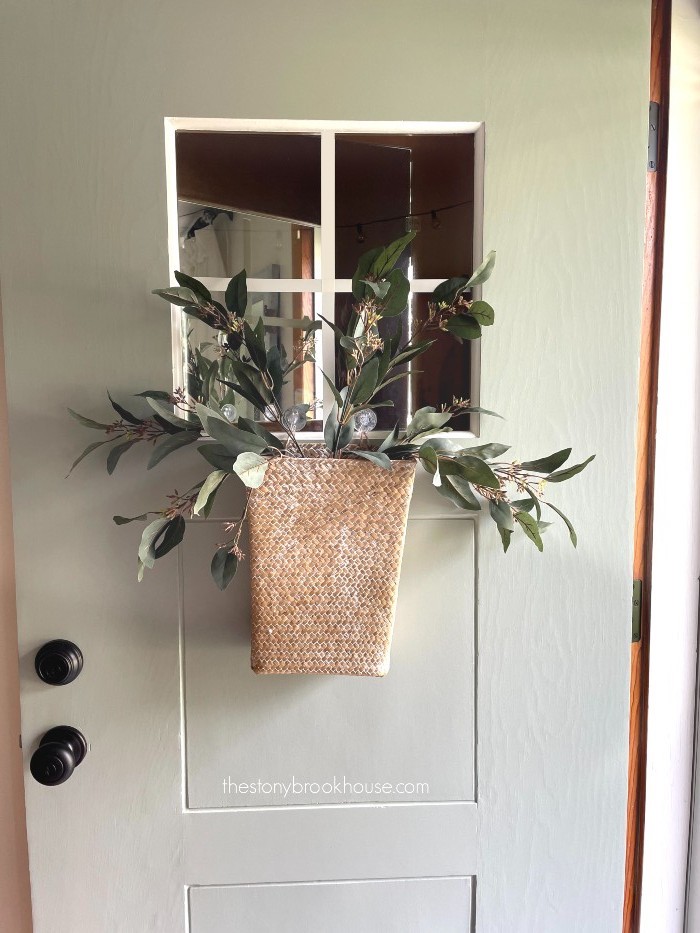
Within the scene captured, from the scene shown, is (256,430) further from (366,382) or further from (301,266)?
(301,266)

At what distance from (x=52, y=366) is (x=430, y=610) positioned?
0.71 meters

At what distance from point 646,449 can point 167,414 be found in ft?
2.61

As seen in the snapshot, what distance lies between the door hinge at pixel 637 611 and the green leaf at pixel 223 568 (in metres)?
0.70

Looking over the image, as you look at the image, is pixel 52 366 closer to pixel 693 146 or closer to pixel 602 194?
pixel 602 194

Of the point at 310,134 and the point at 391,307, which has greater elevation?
the point at 310,134

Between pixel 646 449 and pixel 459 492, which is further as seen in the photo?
pixel 646 449

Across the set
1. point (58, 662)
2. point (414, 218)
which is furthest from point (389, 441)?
point (58, 662)

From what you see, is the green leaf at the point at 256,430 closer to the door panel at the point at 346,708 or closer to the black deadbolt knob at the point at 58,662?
the door panel at the point at 346,708

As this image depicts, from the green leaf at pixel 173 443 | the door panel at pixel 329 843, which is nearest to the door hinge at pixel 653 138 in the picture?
the green leaf at pixel 173 443

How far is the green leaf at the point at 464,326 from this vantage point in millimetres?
803

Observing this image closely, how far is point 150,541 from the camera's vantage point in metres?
0.76

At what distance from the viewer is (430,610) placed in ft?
3.10

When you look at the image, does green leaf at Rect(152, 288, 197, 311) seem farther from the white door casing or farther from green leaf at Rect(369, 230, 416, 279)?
green leaf at Rect(369, 230, 416, 279)

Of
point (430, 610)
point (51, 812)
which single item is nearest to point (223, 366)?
point (430, 610)
